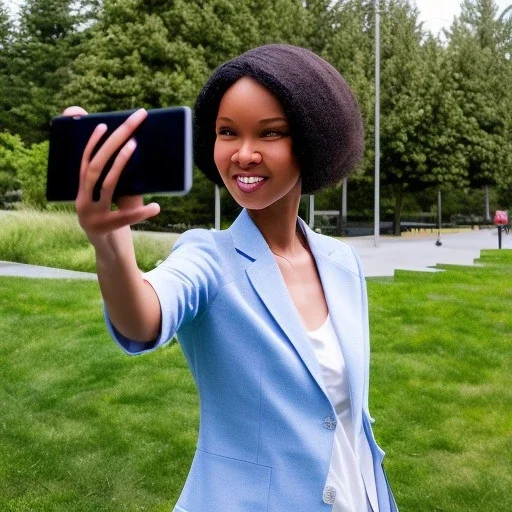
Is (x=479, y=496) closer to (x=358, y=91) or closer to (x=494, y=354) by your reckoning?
(x=494, y=354)

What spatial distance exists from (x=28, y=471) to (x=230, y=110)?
3832 millimetres

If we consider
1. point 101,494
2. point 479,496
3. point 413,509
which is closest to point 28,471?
point 101,494

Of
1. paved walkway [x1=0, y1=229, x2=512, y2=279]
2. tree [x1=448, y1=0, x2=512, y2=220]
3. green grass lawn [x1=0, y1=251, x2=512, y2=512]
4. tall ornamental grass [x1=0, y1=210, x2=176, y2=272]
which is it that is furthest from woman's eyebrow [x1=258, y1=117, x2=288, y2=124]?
tree [x1=448, y1=0, x2=512, y2=220]

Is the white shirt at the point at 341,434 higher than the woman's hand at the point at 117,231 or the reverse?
the reverse

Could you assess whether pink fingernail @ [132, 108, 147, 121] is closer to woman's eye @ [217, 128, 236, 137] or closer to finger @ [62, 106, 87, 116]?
finger @ [62, 106, 87, 116]

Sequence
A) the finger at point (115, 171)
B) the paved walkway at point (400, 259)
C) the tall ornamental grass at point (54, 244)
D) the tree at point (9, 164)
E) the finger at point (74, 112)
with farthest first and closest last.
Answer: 1. the tree at point (9, 164)
2. the tall ornamental grass at point (54, 244)
3. the paved walkway at point (400, 259)
4. the finger at point (74, 112)
5. the finger at point (115, 171)

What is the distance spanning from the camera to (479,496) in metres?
4.61

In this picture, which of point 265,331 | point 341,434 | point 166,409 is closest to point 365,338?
point 341,434

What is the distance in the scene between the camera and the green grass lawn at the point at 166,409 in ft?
15.4

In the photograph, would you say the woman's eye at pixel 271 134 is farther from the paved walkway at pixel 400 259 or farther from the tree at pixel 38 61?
the tree at pixel 38 61

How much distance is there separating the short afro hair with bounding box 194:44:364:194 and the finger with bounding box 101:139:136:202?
0.58 m

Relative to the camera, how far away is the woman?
5.30ft

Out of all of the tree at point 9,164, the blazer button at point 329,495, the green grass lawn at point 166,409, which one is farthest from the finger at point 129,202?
the tree at point 9,164

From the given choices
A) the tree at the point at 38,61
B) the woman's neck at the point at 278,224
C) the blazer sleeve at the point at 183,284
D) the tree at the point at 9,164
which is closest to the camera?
the blazer sleeve at the point at 183,284
